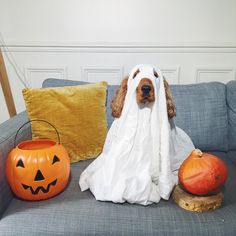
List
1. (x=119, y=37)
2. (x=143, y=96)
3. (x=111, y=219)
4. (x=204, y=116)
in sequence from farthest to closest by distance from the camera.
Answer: (x=119, y=37) → (x=204, y=116) → (x=143, y=96) → (x=111, y=219)

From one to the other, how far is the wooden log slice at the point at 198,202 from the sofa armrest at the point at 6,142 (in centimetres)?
65

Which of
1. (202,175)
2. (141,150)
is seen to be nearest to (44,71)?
(141,150)

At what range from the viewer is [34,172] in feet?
3.43

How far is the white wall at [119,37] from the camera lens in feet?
5.75

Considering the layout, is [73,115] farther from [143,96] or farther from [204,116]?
[204,116]

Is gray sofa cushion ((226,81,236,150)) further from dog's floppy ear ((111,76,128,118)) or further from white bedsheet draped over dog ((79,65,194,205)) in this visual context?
dog's floppy ear ((111,76,128,118))

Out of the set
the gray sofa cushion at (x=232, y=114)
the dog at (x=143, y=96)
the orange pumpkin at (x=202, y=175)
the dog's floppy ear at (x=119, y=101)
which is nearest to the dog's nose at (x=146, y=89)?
the dog at (x=143, y=96)

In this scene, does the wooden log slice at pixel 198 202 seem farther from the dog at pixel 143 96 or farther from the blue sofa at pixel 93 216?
the dog at pixel 143 96

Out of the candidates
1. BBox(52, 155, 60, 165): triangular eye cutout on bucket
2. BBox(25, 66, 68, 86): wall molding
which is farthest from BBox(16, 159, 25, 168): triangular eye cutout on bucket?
BBox(25, 66, 68, 86): wall molding

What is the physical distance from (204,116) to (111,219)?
0.81 m

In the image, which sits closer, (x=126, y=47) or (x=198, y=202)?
(x=198, y=202)

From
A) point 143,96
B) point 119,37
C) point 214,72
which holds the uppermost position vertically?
point 119,37

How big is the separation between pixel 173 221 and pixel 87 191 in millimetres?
373

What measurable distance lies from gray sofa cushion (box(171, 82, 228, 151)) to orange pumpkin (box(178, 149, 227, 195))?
0.47m
